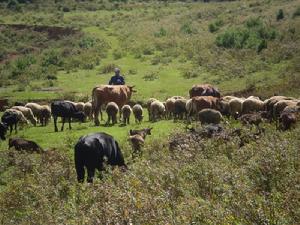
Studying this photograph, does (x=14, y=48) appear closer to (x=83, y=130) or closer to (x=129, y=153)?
(x=83, y=130)

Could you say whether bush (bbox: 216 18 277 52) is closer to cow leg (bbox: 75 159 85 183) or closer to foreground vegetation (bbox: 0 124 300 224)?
foreground vegetation (bbox: 0 124 300 224)

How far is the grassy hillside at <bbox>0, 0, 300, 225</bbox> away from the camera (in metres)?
7.99

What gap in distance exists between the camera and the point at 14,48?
51062 millimetres

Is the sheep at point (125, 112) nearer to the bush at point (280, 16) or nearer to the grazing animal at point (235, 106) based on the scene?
the grazing animal at point (235, 106)

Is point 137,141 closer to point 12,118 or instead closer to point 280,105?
point 280,105

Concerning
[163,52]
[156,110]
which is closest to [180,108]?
[156,110]

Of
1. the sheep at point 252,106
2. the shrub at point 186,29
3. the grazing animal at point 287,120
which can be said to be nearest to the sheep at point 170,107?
the sheep at point 252,106

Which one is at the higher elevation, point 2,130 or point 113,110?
point 113,110

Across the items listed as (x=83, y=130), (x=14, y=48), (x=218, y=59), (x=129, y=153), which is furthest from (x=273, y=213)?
(x=14, y=48)

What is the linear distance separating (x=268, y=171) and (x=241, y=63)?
83.7 feet

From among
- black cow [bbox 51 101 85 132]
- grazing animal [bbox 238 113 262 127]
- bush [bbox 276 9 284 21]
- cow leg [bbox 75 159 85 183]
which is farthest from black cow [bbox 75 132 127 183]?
bush [bbox 276 9 284 21]

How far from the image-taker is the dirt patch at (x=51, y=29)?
186 feet

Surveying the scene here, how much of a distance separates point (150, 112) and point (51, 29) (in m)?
37.9

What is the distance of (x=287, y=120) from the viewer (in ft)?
53.3
